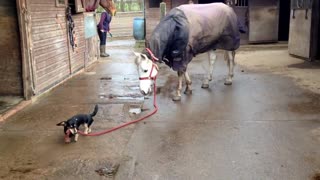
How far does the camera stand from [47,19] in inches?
270

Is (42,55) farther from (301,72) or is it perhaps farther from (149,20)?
(149,20)

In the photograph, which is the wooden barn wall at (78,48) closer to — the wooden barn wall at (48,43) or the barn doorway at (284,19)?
the wooden barn wall at (48,43)

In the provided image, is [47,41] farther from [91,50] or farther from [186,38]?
[91,50]

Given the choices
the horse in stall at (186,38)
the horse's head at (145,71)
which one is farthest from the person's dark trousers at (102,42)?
the horse's head at (145,71)

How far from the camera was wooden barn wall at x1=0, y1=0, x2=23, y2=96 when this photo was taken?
19.1 feet

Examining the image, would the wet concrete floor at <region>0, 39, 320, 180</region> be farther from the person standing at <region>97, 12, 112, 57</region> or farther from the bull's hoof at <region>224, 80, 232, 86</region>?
the person standing at <region>97, 12, 112, 57</region>

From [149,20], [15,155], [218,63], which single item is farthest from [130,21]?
[15,155]

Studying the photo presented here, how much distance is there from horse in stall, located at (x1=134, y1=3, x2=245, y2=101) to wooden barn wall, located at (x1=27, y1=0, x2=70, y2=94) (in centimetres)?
196

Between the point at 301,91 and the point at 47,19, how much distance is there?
175 inches

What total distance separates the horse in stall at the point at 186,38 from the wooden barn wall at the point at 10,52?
1.96 metres

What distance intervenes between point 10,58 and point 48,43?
0.97 meters

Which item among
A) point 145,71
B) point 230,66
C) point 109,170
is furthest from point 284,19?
point 109,170

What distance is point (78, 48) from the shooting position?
886cm

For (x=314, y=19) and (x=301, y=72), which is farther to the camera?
(x=314, y=19)
